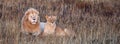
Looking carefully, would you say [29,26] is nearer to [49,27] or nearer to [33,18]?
[33,18]

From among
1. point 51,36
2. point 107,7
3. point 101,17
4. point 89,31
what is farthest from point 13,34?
point 107,7

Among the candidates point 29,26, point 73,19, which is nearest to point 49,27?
point 29,26

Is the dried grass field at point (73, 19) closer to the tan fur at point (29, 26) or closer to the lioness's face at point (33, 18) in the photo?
the tan fur at point (29, 26)

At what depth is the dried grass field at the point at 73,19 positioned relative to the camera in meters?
6.79

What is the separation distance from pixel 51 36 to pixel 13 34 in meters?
0.63

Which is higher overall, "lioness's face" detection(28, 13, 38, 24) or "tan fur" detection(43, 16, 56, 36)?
"lioness's face" detection(28, 13, 38, 24)

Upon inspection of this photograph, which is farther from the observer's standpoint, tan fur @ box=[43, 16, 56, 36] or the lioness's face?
tan fur @ box=[43, 16, 56, 36]

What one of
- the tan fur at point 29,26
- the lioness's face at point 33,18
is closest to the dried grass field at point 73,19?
the tan fur at point 29,26

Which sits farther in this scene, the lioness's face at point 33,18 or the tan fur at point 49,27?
the tan fur at point 49,27

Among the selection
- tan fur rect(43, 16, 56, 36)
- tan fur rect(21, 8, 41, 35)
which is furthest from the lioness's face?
tan fur rect(43, 16, 56, 36)

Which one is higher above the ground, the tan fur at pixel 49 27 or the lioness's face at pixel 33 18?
the lioness's face at pixel 33 18

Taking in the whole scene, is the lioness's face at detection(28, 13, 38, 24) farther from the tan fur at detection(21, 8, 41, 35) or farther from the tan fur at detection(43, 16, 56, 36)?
the tan fur at detection(43, 16, 56, 36)

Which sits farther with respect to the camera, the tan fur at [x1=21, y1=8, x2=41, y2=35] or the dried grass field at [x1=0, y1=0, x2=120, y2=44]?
the tan fur at [x1=21, y1=8, x2=41, y2=35]

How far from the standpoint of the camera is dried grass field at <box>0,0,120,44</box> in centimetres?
679
